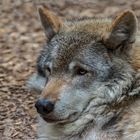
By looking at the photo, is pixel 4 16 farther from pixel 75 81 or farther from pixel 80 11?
pixel 75 81

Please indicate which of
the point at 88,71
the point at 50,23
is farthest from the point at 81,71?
the point at 50,23

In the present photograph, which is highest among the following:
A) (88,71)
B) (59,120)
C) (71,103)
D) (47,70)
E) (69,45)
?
(69,45)

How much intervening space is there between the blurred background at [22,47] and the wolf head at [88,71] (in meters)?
1.58

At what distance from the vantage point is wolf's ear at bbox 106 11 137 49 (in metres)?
6.82

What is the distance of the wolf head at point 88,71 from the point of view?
6.76m

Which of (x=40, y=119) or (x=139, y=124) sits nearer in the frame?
(x=139, y=124)

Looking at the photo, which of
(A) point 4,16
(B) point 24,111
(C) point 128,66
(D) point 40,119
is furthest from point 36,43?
(C) point 128,66

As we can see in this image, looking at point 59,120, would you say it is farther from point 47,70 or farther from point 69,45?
point 69,45

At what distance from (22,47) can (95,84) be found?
4.82m

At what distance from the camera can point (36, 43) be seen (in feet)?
38.0

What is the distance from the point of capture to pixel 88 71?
22.6 ft

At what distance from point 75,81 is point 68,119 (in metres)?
0.41

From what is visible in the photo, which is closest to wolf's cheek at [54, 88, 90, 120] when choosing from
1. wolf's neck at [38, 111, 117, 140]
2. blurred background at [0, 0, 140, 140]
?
wolf's neck at [38, 111, 117, 140]

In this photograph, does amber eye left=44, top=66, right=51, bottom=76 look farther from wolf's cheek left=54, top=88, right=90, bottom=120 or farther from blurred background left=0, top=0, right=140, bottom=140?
blurred background left=0, top=0, right=140, bottom=140
